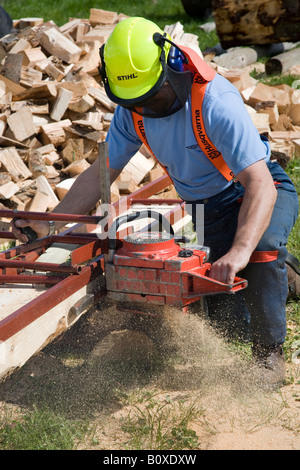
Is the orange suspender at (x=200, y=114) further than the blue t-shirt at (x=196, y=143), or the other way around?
the orange suspender at (x=200, y=114)

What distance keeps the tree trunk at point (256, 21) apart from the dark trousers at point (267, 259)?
6534mm

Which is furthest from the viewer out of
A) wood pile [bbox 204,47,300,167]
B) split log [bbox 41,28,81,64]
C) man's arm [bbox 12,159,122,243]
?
split log [bbox 41,28,81,64]

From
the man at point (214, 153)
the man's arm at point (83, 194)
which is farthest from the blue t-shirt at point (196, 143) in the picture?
the man's arm at point (83, 194)

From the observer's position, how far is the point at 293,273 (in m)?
3.88

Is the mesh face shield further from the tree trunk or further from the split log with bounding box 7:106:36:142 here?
the tree trunk

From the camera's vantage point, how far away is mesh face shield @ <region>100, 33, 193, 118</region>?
293 centimetres

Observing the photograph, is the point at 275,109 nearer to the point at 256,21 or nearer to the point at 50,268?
Result: the point at 256,21

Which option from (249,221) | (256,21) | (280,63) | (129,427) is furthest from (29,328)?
(256,21)

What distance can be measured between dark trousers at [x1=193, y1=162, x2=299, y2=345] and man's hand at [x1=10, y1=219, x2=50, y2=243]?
0.90 m

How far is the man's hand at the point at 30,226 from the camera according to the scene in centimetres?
337

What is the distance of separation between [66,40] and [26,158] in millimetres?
2163

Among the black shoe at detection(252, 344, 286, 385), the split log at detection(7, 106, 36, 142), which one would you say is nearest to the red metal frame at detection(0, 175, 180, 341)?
the black shoe at detection(252, 344, 286, 385)

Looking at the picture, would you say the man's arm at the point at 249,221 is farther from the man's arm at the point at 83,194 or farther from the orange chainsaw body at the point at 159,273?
the man's arm at the point at 83,194

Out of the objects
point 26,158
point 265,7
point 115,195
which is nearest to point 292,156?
point 115,195
